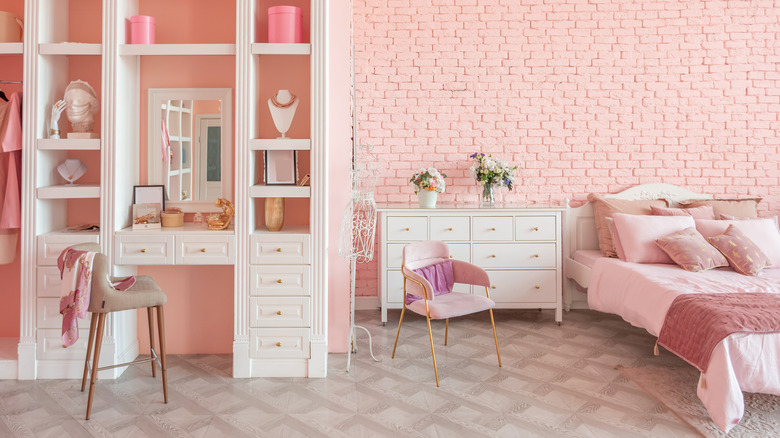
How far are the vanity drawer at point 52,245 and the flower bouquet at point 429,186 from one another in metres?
2.80

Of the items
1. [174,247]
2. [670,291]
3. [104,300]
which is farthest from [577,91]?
[104,300]

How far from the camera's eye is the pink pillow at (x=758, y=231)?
190 inches

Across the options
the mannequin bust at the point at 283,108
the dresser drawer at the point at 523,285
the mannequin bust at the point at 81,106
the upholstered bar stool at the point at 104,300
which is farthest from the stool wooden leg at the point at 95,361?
the dresser drawer at the point at 523,285

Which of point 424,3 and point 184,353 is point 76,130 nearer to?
point 184,353

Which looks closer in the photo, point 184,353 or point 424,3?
point 184,353

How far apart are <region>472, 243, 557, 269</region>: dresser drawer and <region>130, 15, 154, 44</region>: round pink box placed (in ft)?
10.1

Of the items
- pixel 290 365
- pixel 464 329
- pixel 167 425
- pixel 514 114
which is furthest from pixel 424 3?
pixel 167 425

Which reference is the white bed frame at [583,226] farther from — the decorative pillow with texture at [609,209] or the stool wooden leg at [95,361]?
the stool wooden leg at [95,361]

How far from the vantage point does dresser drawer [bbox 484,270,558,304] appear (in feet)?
17.6

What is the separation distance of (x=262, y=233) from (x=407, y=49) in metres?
2.69

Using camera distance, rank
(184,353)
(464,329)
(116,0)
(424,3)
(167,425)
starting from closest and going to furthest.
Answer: (167,425) < (116,0) < (184,353) < (464,329) < (424,3)

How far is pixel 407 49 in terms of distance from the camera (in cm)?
582

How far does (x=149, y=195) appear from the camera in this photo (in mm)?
4258

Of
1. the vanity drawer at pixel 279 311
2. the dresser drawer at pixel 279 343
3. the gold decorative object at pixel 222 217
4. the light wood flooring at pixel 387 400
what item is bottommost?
the light wood flooring at pixel 387 400
